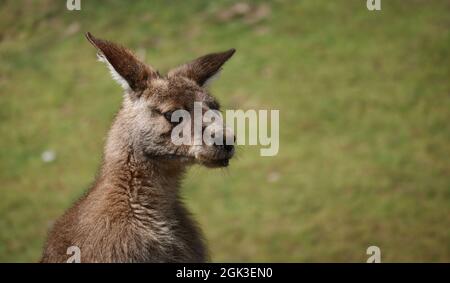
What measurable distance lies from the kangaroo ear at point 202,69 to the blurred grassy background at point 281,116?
193 inches

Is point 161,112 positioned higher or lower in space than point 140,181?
higher

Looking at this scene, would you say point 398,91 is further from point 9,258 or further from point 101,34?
point 9,258

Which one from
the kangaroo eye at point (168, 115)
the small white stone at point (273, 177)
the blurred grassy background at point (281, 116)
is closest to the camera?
the kangaroo eye at point (168, 115)

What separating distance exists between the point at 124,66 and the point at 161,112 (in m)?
0.45

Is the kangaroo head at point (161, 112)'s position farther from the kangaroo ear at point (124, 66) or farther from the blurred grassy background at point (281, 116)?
the blurred grassy background at point (281, 116)

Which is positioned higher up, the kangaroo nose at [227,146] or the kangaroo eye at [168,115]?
the kangaroo eye at [168,115]

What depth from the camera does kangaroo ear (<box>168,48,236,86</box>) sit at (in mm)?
6293

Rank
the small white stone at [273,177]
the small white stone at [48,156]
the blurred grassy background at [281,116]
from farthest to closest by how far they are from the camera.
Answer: the small white stone at [48,156]
the small white stone at [273,177]
the blurred grassy background at [281,116]

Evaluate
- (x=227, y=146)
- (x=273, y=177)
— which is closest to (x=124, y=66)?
(x=227, y=146)

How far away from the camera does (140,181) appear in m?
5.89

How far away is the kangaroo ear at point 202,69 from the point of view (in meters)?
6.29

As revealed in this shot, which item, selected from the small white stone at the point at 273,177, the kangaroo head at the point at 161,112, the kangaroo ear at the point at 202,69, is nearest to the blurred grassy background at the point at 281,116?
the small white stone at the point at 273,177

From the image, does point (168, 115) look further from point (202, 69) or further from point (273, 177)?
point (273, 177)

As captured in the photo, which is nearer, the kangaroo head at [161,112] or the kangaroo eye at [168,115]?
the kangaroo head at [161,112]
